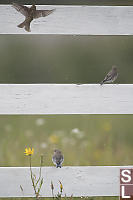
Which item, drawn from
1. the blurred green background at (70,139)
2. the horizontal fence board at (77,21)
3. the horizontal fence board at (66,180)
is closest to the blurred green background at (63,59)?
the blurred green background at (70,139)

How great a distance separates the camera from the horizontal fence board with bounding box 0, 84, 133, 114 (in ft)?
6.66

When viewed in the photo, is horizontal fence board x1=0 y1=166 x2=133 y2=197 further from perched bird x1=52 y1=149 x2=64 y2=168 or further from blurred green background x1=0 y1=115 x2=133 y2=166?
blurred green background x1=0 y1=115 x2=133 y2=166

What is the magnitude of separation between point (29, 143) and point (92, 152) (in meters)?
0.49

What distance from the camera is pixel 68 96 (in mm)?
2041

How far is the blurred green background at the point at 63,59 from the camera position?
13.7 ft

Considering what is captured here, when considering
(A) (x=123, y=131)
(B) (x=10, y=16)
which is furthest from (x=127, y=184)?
(A) (x=123, y=131)

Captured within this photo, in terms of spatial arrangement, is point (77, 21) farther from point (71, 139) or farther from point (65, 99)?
point (71, 139)

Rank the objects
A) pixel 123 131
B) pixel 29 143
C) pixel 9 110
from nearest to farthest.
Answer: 1. pixel 9 110
2. pixel 29 143
3. pixel 123 131

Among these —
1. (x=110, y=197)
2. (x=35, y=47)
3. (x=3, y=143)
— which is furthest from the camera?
(x=35, y=47)

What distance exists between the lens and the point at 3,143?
2773mm

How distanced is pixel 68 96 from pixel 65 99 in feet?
0.07

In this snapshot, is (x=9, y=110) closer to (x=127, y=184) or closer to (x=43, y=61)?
(x=127, y=184)

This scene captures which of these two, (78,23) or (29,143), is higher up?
(78,23)

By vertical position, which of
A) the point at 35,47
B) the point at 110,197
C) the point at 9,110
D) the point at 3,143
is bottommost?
the point at 110,197
